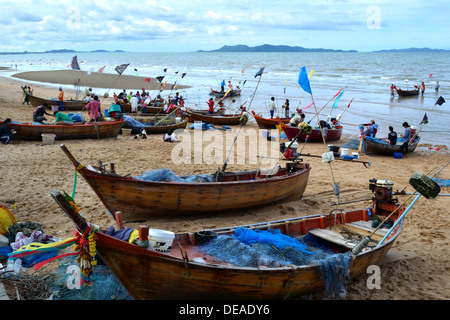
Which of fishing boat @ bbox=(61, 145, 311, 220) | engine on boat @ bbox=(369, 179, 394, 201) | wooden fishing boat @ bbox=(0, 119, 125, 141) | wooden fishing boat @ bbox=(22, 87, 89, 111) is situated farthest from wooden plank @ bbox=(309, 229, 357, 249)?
wooden fishing boat @ bbox=(22, 87, 89, 111)

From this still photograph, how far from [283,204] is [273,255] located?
376cm

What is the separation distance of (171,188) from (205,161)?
544 centimetres

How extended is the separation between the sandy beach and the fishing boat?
308mm

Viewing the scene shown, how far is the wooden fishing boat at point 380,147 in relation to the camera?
14.5 meters

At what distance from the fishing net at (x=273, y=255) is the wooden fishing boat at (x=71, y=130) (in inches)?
417

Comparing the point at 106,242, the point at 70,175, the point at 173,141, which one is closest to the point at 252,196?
the point at 106,242

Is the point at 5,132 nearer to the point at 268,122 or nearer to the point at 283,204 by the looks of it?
the point at 283,204

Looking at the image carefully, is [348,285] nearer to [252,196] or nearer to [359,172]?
[252,196]

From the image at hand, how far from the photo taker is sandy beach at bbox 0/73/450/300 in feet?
20.4

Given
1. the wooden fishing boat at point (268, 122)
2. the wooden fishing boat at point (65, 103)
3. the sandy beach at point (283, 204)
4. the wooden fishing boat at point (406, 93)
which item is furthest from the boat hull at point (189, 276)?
the wooden fishing boat at point (406, 93)

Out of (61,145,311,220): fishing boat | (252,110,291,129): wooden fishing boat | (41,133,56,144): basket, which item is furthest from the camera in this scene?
(252,110,291,129): wooden fishing boat

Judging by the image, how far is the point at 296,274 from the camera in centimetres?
490

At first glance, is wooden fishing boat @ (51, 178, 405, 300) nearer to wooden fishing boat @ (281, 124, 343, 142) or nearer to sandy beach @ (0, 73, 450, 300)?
sandy beach @ (0, 73, 450, 300)

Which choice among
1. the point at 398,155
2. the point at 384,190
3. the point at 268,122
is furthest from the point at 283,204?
the point at 268,122
